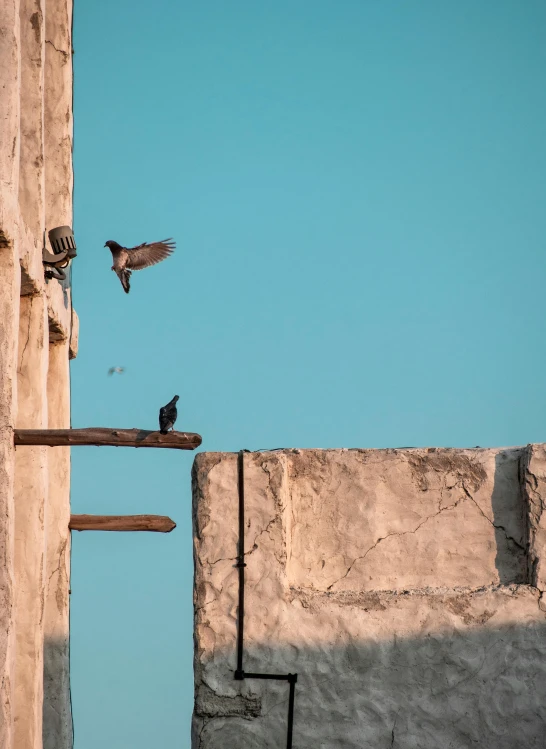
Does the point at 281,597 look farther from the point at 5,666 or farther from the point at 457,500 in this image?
the point at 5,666

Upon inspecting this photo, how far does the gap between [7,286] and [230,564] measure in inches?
100

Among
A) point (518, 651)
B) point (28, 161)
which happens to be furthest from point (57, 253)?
point (518, 651)

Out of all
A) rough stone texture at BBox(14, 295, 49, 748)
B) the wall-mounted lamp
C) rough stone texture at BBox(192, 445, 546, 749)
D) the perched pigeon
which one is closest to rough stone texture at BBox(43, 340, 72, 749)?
rough stone texture at BBox(14, 295, 49, 748)

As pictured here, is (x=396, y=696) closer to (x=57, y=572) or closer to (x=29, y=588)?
(x=29, y=588)

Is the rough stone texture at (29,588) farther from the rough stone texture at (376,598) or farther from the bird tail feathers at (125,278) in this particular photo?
the rough stone texture at (376,598)

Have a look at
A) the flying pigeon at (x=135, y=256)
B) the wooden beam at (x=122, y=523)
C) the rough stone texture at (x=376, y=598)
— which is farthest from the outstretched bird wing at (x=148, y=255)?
the rough stone texture at (x=376, y=598)

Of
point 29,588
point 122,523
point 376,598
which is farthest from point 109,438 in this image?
point 122,523

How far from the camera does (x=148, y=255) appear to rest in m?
10.7

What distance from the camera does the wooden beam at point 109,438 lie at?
7.41 m

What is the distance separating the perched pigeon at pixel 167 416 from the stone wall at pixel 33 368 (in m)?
1.06

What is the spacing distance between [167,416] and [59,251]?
2717 mm

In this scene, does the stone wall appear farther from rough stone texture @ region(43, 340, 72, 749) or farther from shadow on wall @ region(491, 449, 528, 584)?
shadow on wall @ region(491, 449, 528, 584)

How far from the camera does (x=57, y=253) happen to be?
9555mm

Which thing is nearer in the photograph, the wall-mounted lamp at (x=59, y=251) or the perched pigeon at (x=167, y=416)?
the perched pigeon at (x=167, y=416)
